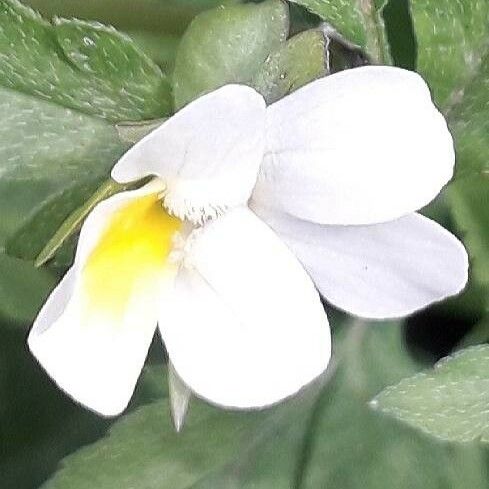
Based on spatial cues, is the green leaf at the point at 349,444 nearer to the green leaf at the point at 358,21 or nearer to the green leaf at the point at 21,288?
the green leaf at the point at 21,288

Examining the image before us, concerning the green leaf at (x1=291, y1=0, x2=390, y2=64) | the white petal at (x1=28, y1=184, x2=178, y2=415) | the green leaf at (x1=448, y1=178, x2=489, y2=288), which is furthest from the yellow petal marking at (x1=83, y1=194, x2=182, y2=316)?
the green leaf at (x1=448, y1=178, x2=489, y2=288)

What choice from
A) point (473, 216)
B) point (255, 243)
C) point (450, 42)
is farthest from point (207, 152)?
point (473, 216)

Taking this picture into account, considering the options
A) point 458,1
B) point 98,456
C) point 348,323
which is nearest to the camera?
point 458,1

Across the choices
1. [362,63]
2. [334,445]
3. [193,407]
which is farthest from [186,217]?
[334,445]

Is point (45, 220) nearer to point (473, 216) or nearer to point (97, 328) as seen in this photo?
point (97, 328)

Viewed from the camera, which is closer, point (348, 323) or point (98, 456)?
point (98, 456)

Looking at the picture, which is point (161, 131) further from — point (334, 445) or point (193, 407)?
point (334, 445)

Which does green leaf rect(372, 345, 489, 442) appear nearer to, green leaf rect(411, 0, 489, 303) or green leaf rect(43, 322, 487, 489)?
green leaf rect(411, 0, 489, 303)
